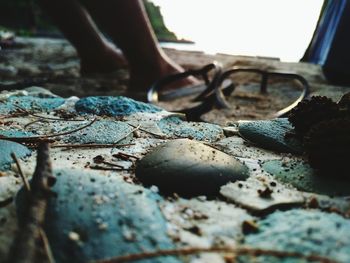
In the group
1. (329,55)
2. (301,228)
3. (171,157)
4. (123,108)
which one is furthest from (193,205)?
(329,55)

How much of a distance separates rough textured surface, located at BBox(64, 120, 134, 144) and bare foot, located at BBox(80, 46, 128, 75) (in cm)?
299

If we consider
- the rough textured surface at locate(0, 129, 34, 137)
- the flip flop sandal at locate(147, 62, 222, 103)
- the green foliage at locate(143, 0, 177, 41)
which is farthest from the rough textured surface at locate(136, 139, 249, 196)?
the green foliage at locate(143, 0, 177, 41)

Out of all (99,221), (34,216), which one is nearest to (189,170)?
(99,221)

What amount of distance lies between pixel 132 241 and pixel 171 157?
0.45m

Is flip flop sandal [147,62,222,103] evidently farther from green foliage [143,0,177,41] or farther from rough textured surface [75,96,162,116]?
green foliage [143,0,177,41]

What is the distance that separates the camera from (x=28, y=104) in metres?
2.22

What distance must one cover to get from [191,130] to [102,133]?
1.68ft

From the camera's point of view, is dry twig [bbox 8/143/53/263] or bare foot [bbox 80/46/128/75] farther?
bare foot [bbox 80/46/128/75]

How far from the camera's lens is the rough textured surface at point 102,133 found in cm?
161

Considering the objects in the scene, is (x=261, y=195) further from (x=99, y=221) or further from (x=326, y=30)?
(x=326, y=30)

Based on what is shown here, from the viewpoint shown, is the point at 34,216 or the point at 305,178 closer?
the point at 34,216

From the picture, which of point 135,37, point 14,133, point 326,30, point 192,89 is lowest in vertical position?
point 192,89

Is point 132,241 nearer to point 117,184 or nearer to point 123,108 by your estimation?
point 117,184

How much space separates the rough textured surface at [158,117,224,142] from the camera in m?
1.78
